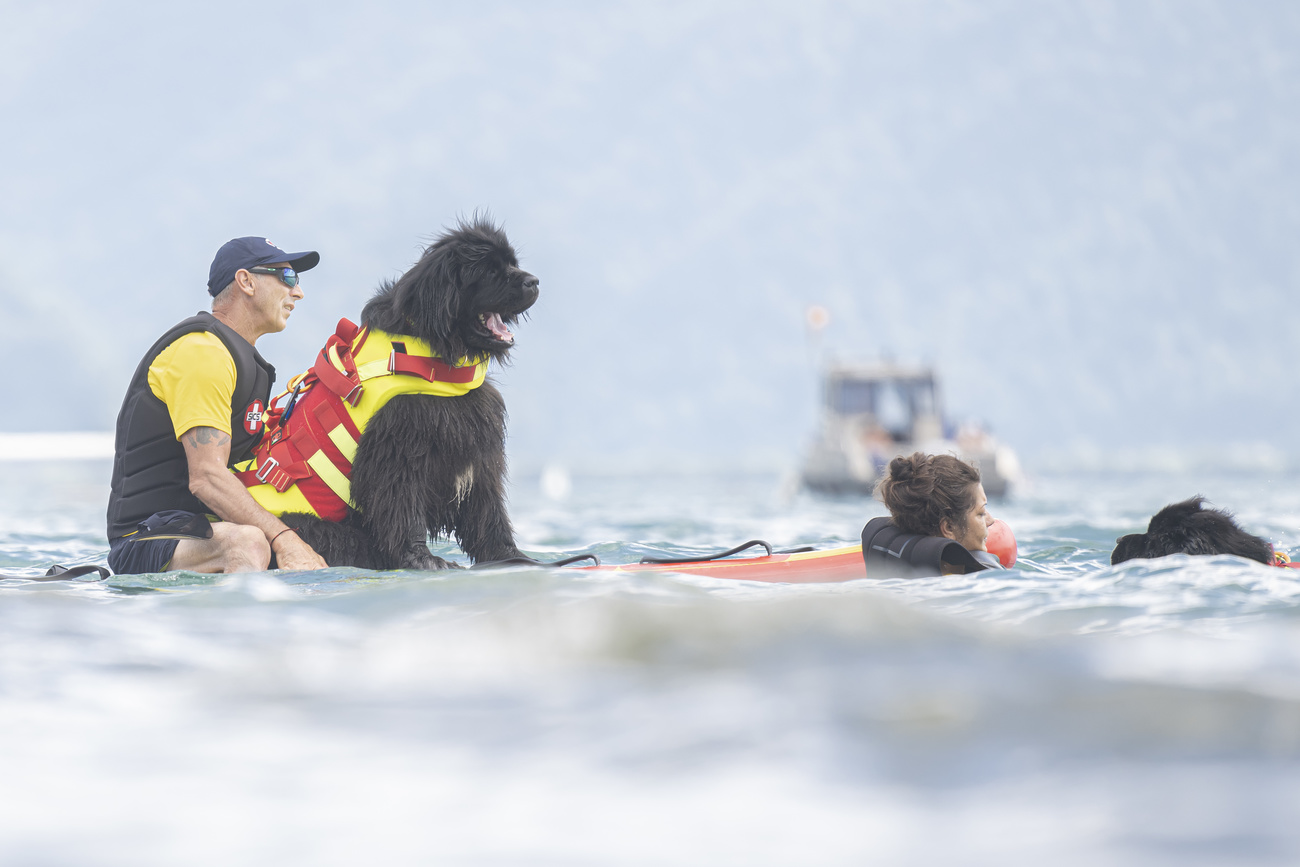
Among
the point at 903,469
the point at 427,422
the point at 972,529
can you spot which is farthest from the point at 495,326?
the point at 972,529

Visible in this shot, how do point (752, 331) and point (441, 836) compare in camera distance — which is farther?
point (752, 331)

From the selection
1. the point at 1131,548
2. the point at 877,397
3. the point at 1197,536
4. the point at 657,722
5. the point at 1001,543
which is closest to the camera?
the point at 657,722

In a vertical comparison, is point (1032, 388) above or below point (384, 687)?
above

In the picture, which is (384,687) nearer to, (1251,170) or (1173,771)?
(1173,771)

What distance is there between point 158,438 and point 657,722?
2569 mm

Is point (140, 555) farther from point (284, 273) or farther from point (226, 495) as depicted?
point (284, 273)

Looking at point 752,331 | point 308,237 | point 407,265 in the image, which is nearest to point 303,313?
point 308,237

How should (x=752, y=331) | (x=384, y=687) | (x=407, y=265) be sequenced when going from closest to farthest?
(x=384, y=687)
(x=407, y=265)
(x=752, y=331)

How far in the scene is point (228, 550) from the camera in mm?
4031

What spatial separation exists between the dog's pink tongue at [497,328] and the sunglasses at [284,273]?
773mm

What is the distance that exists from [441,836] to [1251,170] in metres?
138

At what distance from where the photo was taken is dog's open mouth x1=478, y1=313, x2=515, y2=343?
431cm

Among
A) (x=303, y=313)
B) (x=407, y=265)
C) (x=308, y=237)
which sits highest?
(x=308, y=237)

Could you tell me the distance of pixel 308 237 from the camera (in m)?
124
